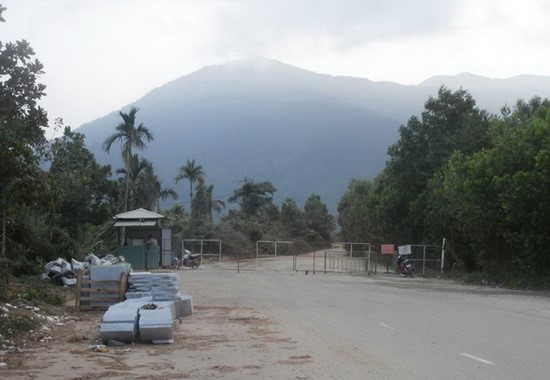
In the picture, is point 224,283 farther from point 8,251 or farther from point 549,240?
point 549,240

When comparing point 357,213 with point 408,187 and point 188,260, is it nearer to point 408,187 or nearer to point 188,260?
point 408,187

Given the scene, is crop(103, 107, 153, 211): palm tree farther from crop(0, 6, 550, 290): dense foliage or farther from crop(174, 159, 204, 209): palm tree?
crop(174, 159, 204, 209): palm tree

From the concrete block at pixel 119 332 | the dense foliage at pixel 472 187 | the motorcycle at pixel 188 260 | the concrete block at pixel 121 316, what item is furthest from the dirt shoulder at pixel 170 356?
the motorcycle at pixel 188 260

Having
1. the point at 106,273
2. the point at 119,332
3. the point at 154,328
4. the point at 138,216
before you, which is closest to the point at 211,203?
the point at 138,216

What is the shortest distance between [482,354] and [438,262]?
32464 mm

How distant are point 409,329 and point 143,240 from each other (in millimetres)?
30731

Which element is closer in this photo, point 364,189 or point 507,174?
point 507,174

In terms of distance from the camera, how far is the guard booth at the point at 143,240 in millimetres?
41469

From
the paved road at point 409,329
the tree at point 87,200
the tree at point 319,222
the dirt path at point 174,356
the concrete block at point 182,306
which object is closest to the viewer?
the dirt path at point 174,356

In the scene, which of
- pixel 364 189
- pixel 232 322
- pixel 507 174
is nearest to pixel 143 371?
pixel 232 322

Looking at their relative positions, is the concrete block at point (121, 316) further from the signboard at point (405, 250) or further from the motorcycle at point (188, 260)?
the motorcycle at point (188, 260)

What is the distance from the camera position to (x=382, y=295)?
2538 centimetres

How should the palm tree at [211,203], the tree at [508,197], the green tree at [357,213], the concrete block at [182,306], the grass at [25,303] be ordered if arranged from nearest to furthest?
the grass at [25,303] < the concrete block at [182,306] < the tree at [508,197] < the green tree at [357,213] < the palm tree at [211,203]

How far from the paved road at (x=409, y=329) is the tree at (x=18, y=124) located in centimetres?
548
